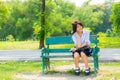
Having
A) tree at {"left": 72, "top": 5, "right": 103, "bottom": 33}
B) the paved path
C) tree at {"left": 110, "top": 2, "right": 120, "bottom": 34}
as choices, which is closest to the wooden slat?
the paved path

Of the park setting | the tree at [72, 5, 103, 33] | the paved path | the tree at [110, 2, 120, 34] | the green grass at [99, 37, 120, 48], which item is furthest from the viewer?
the tree at [72, 5, 103, 33]

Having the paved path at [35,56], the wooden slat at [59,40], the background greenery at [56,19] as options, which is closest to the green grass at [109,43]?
the paved path at [35,56]

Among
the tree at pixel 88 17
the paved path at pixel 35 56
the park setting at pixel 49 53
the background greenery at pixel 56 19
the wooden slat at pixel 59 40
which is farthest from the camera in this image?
the tree at pixel 88 17

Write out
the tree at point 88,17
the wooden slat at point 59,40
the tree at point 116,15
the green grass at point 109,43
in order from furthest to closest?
the tree at point 88,17
the tree at point 116,15
the green grass at point 109,43
the wooden slat at point 59,40

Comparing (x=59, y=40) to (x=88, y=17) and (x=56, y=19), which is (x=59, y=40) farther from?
(x=88, y=17)

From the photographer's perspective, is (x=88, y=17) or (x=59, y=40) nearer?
(x=59, y=40)

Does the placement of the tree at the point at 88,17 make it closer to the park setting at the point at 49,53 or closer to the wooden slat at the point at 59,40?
the park setting at the point at 49,53

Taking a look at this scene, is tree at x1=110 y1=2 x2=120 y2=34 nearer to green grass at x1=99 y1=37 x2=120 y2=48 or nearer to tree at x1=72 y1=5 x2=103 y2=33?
green grass at x1=99 y1=37 x2=120 y2=48

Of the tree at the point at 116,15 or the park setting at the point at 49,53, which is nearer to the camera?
the park setting at the point at 49,53

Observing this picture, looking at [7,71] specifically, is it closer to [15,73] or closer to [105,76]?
[15,73]

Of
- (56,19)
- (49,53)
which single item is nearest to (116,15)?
(49,53)

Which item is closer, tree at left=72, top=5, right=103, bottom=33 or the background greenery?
the background greenery

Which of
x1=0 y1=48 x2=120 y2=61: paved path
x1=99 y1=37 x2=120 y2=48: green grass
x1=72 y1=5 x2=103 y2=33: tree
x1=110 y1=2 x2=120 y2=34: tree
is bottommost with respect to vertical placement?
x1=72 y1=5 x2=103 y2=33: tree

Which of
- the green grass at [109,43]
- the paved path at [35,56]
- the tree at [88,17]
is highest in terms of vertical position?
the paved path at [35,56]
